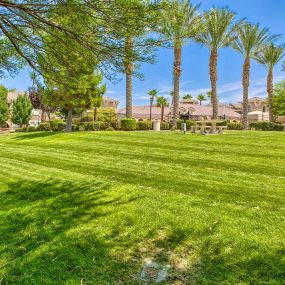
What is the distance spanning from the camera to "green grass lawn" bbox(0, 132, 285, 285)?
4352 mm

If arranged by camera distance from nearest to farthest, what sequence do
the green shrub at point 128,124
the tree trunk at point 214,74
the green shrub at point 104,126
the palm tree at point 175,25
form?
the palm tree at point 175,25
the green shrub at point 128,124
the green shrub at point 104,126
the tree trunk at point 214,74

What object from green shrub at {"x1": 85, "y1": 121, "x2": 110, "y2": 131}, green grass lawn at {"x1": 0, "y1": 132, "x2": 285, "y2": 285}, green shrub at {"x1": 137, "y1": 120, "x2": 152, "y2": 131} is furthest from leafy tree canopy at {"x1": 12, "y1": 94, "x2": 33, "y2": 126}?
green grass lawn at {"x1": 0, "y1": 132, "x2": 285, "y2": 285}

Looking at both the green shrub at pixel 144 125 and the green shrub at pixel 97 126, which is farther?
the green shrub at pixel 144 125

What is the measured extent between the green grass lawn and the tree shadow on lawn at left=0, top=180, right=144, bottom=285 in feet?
0.05

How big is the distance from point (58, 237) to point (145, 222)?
1578 millimetres

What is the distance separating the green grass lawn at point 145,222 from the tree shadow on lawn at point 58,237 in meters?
0.02

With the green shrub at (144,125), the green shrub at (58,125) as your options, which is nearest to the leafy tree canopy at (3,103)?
the green shrub at (58,125)

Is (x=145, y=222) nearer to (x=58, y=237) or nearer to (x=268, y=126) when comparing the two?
(x=58, y=237)

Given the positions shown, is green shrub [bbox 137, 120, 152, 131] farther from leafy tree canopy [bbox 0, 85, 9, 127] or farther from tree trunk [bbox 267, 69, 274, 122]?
leafy tree canopy [bbox 0, 85, 9, 127]

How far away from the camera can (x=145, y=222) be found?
5883 millimetres

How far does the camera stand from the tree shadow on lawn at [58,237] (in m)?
4.30

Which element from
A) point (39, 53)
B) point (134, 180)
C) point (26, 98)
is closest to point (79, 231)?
point (134, 180)

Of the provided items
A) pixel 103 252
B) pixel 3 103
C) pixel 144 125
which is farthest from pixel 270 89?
pixel 103 252

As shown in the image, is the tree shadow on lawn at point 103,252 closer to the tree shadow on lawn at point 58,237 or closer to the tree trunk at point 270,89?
the tree shadow on lawn at point 58,237
